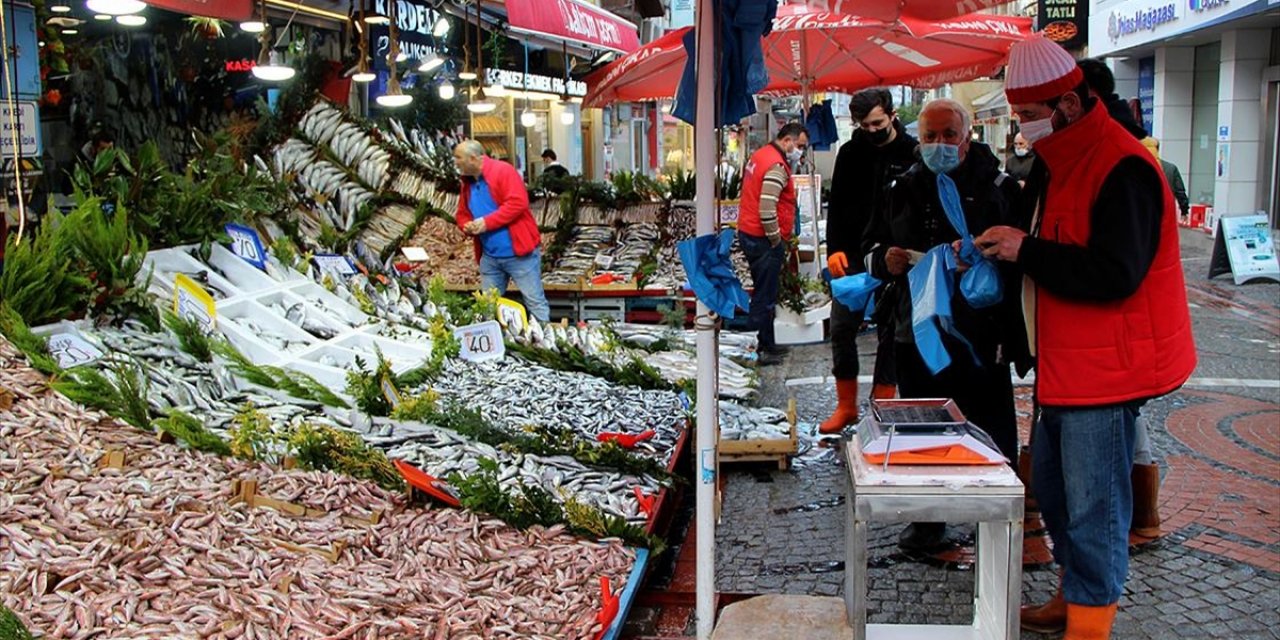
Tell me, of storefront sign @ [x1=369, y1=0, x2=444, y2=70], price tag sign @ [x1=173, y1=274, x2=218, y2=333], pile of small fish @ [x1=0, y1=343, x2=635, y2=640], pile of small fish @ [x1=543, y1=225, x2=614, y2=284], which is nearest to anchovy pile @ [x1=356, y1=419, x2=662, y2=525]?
pile of small fish @ [x1=0, y1=343, x2=635, y2=640]

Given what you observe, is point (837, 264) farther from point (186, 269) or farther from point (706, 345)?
point (186, 269)

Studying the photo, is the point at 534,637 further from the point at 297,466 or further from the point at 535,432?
the point at 535,432

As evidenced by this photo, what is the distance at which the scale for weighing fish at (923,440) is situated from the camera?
3.44 meters

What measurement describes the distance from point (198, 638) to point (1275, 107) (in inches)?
772

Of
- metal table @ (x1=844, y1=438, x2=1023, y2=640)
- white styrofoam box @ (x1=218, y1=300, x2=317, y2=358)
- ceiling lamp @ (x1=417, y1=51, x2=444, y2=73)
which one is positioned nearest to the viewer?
metal table @ (x1=844, y1=438, x2=1023, y2=640)

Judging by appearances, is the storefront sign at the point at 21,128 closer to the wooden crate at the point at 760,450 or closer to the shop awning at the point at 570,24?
the shop awning at the point at 570,24

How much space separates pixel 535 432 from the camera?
233 inches

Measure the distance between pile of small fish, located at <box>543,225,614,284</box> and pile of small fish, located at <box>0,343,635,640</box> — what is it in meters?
6.65

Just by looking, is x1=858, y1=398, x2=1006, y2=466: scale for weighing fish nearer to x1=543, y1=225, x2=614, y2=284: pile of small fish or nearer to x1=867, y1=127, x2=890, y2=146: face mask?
x1=867, y1=127, x2=890, y2=146: face mask

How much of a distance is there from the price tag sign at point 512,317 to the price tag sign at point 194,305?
7.59 feet

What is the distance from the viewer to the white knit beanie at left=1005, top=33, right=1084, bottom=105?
374 centimetres

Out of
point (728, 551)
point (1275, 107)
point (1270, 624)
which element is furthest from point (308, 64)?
point (1275, 107)

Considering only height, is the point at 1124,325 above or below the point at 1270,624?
above

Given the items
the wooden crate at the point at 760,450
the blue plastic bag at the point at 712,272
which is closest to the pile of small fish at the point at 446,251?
the wooden crate at the point at 760,450
